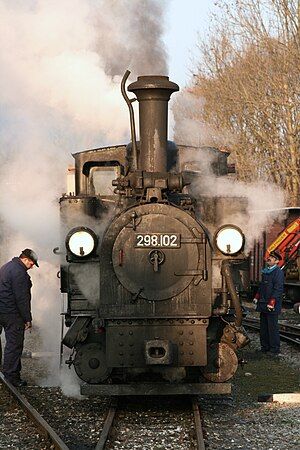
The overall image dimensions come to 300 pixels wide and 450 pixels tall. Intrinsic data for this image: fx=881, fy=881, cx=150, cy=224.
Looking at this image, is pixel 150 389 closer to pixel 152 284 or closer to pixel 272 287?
pixel 152 284

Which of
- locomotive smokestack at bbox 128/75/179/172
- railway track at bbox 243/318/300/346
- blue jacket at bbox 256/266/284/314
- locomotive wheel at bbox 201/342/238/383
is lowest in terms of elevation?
railway track at bbox 243/318/300/346

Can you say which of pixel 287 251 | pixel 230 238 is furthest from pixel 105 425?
pixel 287 251

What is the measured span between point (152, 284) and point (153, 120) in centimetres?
156

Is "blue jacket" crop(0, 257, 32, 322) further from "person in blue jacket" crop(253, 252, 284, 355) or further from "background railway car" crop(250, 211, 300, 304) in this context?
"background railway car" crop(250, 211, 300, 304)

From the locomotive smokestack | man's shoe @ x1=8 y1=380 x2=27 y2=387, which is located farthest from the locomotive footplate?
man's shoe @ x1=8 y1=380 x2=27 y2=387

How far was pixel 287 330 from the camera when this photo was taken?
16.5 meters

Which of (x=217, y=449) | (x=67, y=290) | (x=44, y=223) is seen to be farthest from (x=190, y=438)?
(x=44, y=223)

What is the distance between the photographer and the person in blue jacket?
12.5m

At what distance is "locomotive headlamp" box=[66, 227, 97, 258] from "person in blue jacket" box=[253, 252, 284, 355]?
5.06 m

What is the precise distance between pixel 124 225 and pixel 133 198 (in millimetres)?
354

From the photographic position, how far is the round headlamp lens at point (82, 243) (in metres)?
8.00

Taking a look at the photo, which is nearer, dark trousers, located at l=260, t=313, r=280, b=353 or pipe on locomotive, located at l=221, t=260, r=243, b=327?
pipe on locomotive, located at l=221, t=260, r=243, b=327

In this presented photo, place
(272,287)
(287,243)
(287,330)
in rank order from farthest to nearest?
1. (287,243)
2. (287,330)
3. (272,287)

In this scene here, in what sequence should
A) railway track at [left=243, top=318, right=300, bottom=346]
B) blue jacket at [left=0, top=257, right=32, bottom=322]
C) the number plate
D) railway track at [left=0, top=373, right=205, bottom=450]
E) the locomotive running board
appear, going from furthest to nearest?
Answer: railway track at [left=243, top=318, right=300, bottom=346]
blue jacket at [left=0, top=257, right=32, bottom=322]
the number plate
the locomotive running board
railway track at [left=0, top=373, right=205, bottom=450]
